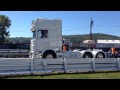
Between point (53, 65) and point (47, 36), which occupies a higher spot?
point (47, 36)

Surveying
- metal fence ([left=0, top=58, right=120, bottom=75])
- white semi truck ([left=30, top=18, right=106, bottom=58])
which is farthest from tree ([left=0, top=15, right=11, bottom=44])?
metal fence ([left=0, top=58, right=120, bottom=75])

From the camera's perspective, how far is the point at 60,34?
897 inches

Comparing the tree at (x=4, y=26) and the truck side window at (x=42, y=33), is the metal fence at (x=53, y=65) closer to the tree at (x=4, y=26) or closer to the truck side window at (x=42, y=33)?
the truck side window at (x=42, y=33)

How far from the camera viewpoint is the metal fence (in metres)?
14.4

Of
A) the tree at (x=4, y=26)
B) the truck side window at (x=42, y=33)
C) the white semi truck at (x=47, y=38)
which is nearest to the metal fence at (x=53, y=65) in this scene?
the white semi truck at (x=47, y=38)

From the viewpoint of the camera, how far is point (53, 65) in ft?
50.9

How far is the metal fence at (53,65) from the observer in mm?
14393

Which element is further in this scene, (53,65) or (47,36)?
(47,36)

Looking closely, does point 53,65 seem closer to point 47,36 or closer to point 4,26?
point 47,36

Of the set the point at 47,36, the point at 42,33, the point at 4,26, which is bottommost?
the point at 47,36

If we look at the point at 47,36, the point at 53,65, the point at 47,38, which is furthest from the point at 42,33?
the point at 53,65

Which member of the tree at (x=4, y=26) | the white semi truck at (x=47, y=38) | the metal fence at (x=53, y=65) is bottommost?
the metal fence at (x=53, y=65)
